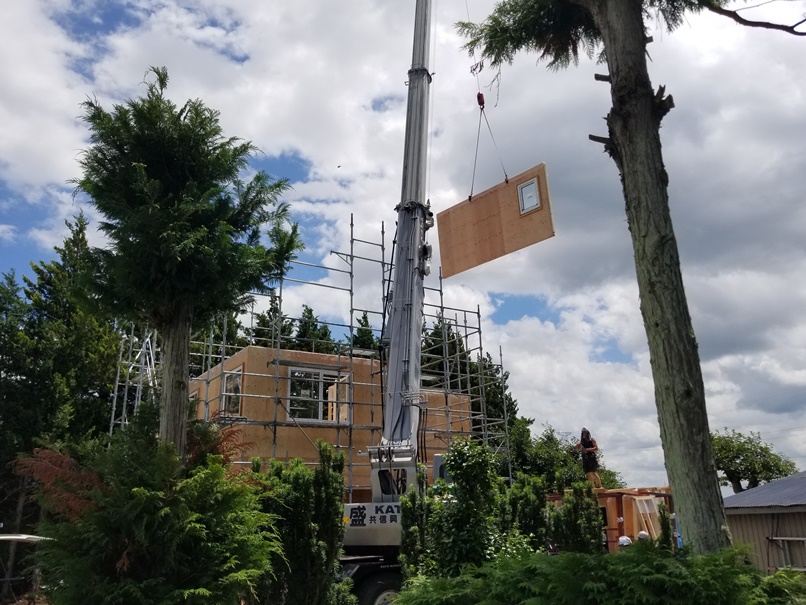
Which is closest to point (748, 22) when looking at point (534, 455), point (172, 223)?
point (172, 223)

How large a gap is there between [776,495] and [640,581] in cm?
896

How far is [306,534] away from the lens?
8.77 metres

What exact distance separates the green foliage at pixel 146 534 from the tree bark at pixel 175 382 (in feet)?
1.66

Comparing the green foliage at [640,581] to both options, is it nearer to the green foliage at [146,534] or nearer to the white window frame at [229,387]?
the green foliage at [146,534]

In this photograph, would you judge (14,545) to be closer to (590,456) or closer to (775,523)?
(590,456)

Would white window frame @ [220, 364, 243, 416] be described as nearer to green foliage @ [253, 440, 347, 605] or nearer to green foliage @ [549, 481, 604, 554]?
green foliage @ [253, 440, 347, 605]

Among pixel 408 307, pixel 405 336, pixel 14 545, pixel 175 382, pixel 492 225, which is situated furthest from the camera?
pixel 14 545

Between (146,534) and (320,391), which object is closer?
(146,534)

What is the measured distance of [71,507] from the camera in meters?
7.22

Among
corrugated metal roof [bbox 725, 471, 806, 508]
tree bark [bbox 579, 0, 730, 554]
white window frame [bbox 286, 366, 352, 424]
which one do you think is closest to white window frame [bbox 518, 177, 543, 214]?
tree bark [bbox 579, 0, 730, 554]

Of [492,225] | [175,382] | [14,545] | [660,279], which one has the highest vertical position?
[492,225]

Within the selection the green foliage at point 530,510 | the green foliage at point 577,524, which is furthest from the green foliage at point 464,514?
the green foliage at point 577,524

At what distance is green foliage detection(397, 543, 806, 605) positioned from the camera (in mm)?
4801

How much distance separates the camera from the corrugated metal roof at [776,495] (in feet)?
37.4
